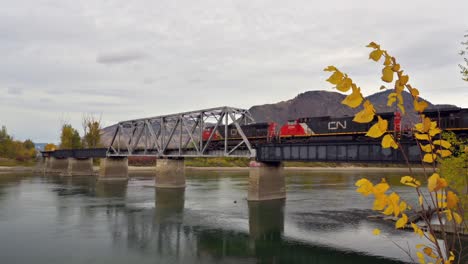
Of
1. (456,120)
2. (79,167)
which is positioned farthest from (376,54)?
(79,167)

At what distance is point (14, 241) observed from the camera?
34.9 metres

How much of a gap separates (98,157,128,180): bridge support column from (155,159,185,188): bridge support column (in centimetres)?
2486

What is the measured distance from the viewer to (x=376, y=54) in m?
3.29

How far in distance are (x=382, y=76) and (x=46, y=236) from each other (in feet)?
133

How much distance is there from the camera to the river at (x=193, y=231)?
31422 mm

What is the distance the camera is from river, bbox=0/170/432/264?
103 feet

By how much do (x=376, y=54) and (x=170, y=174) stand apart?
8319 cm

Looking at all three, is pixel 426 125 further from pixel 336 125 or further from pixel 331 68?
pixel 336 125

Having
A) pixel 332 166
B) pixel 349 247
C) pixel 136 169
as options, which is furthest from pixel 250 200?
pixel 332 166

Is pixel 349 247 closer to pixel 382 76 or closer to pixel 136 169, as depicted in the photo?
pixel 382 76

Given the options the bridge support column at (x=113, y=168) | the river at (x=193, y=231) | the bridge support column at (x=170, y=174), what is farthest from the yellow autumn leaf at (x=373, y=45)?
the bridge support column at (x=113, y=168)

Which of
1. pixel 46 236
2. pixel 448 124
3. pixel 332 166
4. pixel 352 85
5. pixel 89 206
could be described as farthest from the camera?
pixel 332 166

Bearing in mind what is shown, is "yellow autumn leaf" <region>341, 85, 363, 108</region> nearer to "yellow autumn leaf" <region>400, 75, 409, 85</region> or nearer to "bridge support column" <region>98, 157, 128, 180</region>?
"yellow autumn leaf" <region>400, 75, 409, 85</region>

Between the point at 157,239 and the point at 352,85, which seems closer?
the point at 352,85
